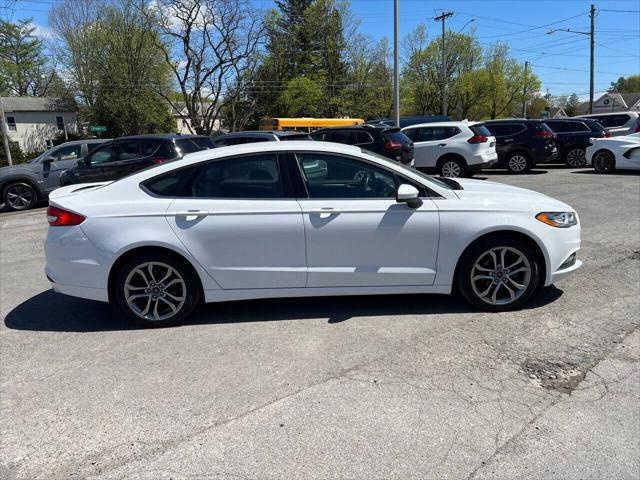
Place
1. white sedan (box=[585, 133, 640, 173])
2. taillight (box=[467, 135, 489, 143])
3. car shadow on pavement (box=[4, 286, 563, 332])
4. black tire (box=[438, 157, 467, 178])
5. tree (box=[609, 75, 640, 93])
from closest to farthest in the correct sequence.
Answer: car shadow on pavement (box=[4, 286, 563, 332]) → taillight (box=[467, 135, 489, 143]) → black tire (box=[438, 157, 467, 178]) → white sedan (box=[585, 133, 640, 173]) → tree (box=[609, 75, 640, 93])

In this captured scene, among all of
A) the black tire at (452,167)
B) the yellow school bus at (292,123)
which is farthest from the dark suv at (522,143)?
the yellow school bus at (292,123)

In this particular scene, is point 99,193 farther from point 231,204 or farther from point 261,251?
point 261,251

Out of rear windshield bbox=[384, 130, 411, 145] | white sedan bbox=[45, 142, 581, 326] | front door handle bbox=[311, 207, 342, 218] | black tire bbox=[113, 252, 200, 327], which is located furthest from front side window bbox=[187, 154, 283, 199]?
rear windshield bbox=[384, 130, 411, 145]

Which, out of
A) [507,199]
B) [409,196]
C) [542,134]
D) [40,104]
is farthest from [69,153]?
[40,104]

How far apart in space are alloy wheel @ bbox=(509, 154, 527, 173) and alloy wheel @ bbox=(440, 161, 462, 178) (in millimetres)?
2638

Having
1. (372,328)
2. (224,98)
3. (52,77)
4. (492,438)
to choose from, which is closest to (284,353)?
(372,328)

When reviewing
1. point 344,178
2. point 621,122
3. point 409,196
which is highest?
point 621,122

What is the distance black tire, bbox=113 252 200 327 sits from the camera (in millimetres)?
4426

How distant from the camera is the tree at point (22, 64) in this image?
190ft

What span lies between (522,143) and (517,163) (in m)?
0.63

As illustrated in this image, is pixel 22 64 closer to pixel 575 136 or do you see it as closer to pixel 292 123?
pixel 292 123

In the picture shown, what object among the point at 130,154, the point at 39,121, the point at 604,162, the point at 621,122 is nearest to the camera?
the point at 130,154

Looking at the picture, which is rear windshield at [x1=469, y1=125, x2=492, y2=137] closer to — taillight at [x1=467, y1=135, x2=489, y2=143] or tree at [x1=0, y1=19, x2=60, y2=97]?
taillight at [x1=467, y1=135, x2=489, y2=143]

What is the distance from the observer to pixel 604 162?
1527cm
